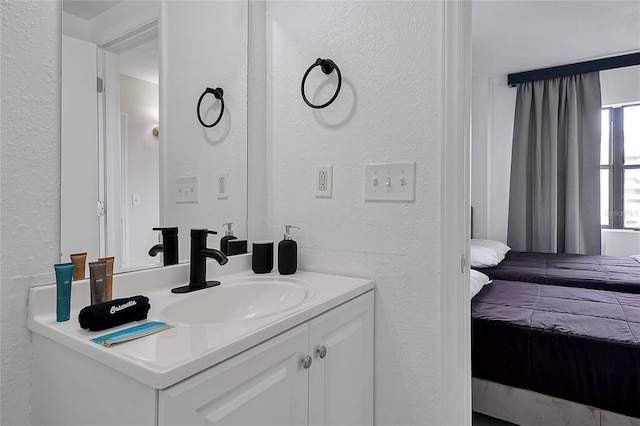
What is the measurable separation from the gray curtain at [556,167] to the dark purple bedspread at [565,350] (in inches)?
88.5

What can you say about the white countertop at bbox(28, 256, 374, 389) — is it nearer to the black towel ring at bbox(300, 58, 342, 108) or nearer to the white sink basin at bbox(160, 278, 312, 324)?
the white sink basin at bbox(160, 278, 312, 324)

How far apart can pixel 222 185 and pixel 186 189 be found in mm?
149

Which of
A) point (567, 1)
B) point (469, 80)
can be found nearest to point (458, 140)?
point (469, 80)

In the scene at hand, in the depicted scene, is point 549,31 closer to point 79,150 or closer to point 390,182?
point 390,182

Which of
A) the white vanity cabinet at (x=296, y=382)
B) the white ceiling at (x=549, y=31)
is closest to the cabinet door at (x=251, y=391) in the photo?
the white vanity cabinet at (x=296, y=382)

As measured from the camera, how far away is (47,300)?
833 mm

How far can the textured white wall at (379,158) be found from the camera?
114 cm

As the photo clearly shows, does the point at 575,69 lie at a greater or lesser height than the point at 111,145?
greater

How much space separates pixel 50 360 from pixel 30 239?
28cm

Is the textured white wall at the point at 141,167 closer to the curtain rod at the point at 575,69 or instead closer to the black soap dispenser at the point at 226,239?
the black soap dispenser at the point at 226,239

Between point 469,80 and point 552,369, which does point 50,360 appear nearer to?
point 469,80

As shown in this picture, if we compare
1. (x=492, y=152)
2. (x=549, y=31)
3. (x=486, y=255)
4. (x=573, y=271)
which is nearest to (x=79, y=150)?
(x=486, y=255)

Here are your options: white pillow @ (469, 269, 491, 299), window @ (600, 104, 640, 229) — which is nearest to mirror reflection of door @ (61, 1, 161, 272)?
white pillow @ (469, 269, 491, 299)

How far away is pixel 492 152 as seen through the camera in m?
4.39
